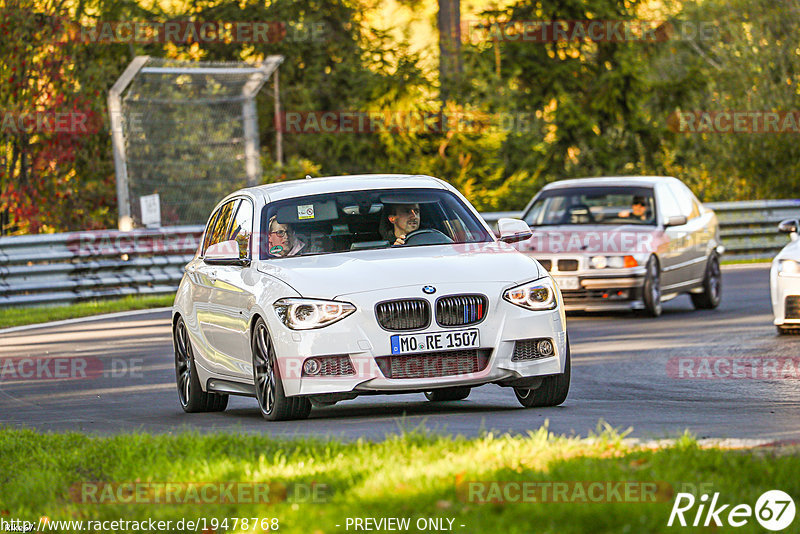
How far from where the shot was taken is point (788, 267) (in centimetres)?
1486

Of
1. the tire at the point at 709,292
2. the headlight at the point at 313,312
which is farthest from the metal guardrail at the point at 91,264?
the headlight at the point at 313,312

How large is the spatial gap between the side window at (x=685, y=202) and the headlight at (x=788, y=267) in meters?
4.84

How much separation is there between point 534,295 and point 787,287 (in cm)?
593

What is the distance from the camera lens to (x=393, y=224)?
35.2ft

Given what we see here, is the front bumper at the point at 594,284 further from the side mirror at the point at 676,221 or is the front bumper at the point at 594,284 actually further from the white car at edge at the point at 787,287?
the white car at edge at the point at 787,287

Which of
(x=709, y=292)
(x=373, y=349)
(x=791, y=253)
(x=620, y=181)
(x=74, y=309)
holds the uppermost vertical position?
(x=373, y=349)

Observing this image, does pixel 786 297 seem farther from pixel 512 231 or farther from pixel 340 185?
pixel 340 185

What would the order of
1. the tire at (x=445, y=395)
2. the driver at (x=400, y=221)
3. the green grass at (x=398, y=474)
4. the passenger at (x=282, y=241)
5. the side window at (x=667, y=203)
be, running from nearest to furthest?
the green grass at (x=398, y=474) → the passenger at (x=282, y=241) → the driver at (x=400, y=221) → the tire at (x=445, y=395) → the side window at (x=667, y=203)

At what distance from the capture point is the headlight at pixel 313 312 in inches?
369

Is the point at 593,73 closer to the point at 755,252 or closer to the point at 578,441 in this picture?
the point at 755,252

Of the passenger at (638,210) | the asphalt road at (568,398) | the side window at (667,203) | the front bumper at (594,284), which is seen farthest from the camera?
the passenger at (638,210)

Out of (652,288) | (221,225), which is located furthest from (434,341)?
(652,288)

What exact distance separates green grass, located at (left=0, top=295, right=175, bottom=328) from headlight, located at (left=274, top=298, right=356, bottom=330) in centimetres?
1127

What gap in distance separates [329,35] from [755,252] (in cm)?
1703
